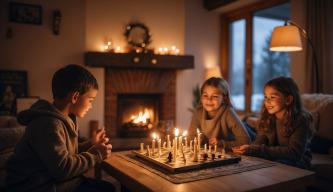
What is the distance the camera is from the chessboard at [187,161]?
1.47 meters

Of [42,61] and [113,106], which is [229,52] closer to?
[113,106]

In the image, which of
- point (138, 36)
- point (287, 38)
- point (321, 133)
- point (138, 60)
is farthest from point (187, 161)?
point (138, 36)

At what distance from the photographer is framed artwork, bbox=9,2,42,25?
438cm

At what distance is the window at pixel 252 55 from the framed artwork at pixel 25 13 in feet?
10.8

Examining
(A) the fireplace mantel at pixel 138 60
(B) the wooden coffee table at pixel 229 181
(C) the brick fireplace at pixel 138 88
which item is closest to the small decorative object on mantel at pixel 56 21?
(A) the fireplace mantel at pixel 138 60

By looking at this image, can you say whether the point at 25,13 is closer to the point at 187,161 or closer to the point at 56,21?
the point at 56,21

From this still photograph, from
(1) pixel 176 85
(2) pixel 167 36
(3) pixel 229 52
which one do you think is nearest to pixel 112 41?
(2) pixel 167 36

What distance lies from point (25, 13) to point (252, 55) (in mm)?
3666

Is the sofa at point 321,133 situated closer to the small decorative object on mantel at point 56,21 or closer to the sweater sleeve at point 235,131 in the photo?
the sweater sleeve at point 235,131

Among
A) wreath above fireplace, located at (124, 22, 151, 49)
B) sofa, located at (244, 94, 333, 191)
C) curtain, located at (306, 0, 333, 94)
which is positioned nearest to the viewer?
sofa, located at (244, 94, 333, 191)

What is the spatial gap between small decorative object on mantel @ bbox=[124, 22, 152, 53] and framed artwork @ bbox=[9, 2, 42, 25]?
1337 millimetres

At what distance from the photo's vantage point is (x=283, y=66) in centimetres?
478

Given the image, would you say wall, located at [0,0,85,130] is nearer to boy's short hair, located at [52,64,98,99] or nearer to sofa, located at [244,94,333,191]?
boy's short hair, located at [52,64,98,99]

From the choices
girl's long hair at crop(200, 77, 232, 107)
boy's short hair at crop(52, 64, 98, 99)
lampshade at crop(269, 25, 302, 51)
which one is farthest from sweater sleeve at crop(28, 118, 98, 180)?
lampshade at crop(269, 25, 302, 51)
